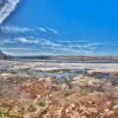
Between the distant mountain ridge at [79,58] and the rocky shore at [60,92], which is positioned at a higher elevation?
the distant mountain ridge at [79,58]

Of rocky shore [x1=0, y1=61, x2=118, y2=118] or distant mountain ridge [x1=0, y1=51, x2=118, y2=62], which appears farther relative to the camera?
distant mountain ridge [x1=0, y1=51, x2=118, y2=62]

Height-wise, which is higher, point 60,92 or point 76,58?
point 76,58

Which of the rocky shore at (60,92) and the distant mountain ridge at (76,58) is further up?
the distant mountain ridge at (76,58)

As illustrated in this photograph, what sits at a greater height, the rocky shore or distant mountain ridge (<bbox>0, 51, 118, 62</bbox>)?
distant mountain ridge (<bbox>0, 51, 118, 62</bbox>)

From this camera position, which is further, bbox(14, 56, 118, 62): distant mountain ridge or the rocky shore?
bbox(14, 56, 118, 62): distant mountain ridge

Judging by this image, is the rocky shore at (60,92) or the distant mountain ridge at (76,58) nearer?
the rocky shore at (60,92)

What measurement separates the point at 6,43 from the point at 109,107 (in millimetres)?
794

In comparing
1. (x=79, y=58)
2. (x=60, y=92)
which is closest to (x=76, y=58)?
(x=79, y=58)

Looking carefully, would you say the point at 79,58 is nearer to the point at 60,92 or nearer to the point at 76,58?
the point at 76,58

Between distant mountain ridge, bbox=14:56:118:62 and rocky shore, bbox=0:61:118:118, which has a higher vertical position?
distant mountain ridge, bbox=14:56:118:62

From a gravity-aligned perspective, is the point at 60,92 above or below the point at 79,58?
below

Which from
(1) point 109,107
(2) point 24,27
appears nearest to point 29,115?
(1) point 109,107

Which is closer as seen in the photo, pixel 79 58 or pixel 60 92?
pixel 60 92

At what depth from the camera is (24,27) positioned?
191 centimetres
